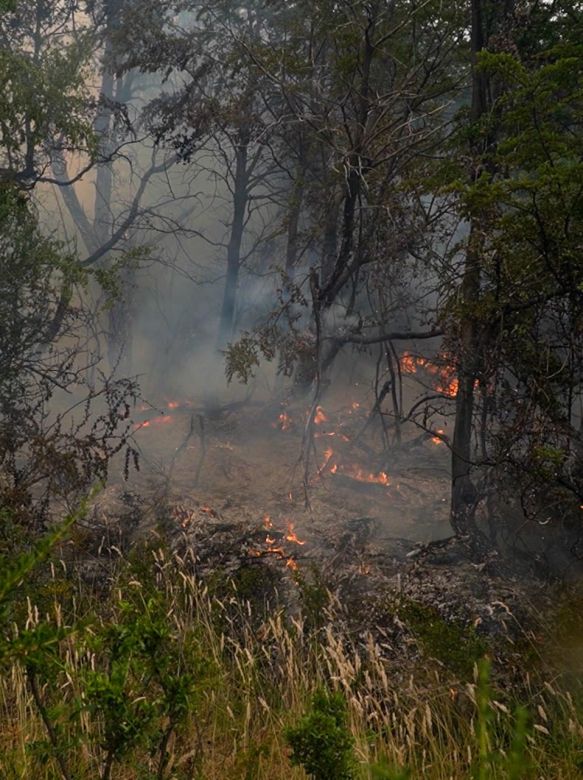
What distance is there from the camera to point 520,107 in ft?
24.3

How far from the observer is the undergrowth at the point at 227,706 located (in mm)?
2535

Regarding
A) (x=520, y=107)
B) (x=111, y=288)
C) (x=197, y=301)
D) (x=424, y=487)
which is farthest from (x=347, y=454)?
(x=197, y=301)

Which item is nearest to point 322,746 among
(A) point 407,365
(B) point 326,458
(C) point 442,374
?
(B) point 326,458

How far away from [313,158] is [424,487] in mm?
7572

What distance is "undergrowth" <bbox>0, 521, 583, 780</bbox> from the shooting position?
2535 mm

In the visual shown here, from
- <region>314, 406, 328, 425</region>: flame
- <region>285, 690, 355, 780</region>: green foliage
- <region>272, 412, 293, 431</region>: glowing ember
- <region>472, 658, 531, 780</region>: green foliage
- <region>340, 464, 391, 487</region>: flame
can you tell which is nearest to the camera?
<region>472, 658, 531, 780</region>: green foliage

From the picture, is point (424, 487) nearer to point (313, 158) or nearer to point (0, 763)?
point (313, 158)

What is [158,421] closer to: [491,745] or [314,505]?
[314,505]

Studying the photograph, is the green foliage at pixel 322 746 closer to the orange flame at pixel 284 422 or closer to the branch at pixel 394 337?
the branch at pixel 394 337

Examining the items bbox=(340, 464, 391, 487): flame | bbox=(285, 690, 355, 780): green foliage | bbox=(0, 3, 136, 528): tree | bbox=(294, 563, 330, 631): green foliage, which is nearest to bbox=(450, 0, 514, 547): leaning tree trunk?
bbox=(294, 563, 330, 631): green foliage

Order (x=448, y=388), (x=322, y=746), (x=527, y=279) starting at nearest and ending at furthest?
(x=322, y=746)
(x=527, y=279)
(x=448, y=388)

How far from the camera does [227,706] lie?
425 cm

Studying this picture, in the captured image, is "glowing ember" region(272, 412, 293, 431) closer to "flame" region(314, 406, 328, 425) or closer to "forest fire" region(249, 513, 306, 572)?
"flame" region(314, 406, 328, 425)

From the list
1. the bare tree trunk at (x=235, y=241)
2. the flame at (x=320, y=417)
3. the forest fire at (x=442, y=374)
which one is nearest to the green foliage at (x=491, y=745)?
the forest fire at (x=442, y=374)
